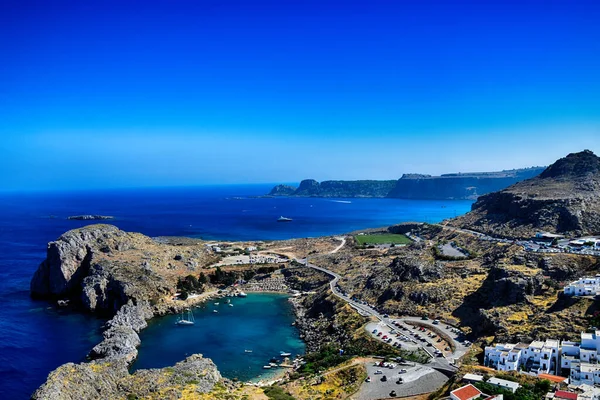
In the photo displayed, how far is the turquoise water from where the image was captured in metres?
58.5

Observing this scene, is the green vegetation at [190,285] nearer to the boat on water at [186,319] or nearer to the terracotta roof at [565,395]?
the boat on water at [186,319]

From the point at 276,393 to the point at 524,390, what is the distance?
2356 cm

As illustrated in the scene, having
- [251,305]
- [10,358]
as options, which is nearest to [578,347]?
[251,305]

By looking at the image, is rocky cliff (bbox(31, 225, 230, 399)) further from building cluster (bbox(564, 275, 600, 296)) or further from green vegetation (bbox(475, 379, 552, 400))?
building cluster (bbox(564, 275, 600, 296))

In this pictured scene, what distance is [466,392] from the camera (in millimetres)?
36500

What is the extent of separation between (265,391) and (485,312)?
98.7 ft

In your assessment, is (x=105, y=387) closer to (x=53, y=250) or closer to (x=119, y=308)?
(x=119, y=308)

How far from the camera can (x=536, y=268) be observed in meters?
66.2

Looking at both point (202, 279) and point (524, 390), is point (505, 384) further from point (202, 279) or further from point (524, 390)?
point (202, 279)

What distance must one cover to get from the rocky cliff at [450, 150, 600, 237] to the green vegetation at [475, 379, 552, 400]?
204 ft

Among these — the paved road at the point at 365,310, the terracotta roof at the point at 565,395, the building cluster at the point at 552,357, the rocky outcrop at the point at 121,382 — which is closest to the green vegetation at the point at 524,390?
the terracotta roof at the point at 565,395

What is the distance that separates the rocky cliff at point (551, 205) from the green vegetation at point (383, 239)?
16.1m

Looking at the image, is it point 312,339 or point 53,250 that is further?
point 53,250

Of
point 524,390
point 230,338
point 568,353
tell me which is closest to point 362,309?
point 230,338
